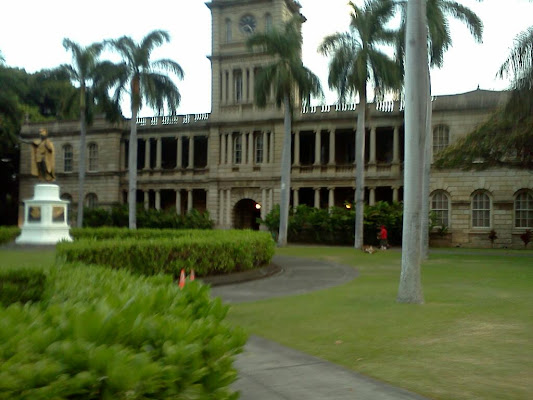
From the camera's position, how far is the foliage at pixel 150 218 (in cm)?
4100

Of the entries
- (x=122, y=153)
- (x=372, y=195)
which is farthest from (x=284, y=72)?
(x=122, y=153)

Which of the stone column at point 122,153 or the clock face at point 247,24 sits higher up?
the clock face at point 247,24

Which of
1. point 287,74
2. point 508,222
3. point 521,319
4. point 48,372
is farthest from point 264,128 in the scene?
point 48,372

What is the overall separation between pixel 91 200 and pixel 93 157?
12.1 ft

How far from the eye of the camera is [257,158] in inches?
1693

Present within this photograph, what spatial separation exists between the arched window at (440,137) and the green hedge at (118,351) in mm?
34986

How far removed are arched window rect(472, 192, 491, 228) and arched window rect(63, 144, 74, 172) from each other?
33154 millimetres

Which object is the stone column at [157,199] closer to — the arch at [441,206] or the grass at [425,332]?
the arch at [441,206]

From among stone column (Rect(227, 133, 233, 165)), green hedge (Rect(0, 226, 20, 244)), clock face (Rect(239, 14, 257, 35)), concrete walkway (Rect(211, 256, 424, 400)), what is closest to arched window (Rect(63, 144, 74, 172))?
stone column (Rect(227, 133, 233, 165))

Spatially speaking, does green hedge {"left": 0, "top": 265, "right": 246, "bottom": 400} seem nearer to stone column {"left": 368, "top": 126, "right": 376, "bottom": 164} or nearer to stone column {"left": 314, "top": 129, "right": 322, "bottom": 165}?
stone column {"left": 368, "top": 126, "right": 376, "bottom": 164}

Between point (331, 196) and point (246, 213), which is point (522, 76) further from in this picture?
point (246, 213)

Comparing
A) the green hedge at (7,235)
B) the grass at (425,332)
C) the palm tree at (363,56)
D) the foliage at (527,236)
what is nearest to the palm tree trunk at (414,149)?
the grass at (425,332)

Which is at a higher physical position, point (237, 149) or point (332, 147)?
point (237, 149)

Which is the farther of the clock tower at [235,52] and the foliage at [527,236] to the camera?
the clock tower at [235,52]
